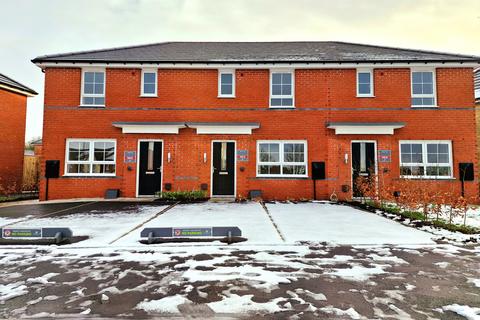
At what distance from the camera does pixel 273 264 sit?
3.97 meters

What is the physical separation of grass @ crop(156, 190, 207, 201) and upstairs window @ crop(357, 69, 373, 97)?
26.8 feet

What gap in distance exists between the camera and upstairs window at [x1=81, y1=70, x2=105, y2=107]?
11.5 metres

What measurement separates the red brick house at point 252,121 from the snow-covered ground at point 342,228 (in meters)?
3.14

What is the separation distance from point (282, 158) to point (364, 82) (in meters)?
4.96

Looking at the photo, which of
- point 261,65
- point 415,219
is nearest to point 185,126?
point 261,65

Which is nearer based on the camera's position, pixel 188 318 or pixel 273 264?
pixel 188 318

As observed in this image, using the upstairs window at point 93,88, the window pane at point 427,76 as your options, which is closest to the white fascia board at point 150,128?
the upstairs window at point 93,88

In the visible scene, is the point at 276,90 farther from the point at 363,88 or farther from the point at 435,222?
the point at 435,222

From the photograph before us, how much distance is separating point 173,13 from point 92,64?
7.30m

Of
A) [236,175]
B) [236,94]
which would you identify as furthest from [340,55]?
[236,175]

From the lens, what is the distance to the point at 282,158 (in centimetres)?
1130

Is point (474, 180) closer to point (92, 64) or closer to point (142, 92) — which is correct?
point (142, 92)

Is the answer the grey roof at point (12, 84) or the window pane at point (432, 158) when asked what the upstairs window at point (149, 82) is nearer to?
the grey roof at point (12, 84)

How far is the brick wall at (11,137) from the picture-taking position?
45.2 ft
